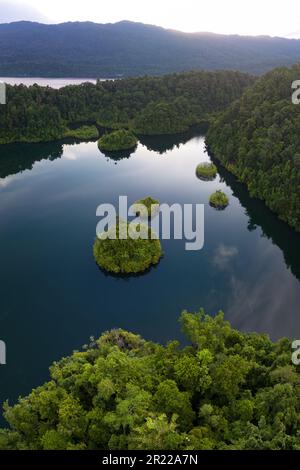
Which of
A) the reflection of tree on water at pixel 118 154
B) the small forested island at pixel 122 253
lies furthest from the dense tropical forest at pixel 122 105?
the small forested island at pixel 122 253

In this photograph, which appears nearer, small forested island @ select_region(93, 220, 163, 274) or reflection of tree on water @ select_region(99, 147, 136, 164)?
small forested island @ select_region(93, 220, 163, 274)

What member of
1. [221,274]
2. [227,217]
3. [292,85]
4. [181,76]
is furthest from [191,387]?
[181,76]

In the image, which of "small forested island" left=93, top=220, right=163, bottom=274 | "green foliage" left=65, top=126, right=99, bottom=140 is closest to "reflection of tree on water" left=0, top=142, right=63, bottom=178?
"green foliage" left=65, top=126, right=99, bottom=140

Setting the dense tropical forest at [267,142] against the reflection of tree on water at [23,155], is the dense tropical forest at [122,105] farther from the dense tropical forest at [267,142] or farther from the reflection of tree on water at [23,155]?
the dense tropical forest at [267,142]

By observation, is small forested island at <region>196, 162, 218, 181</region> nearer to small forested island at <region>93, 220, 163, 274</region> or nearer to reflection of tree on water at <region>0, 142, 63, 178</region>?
small forested island at <region>93, 220, 163, 274</region>
